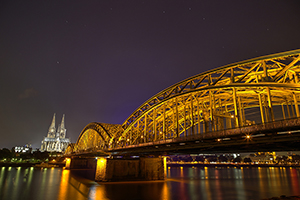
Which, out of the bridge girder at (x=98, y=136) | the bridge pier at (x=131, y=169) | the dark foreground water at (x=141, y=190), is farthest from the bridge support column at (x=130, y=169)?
the bridge girder at (x=98, y=136)

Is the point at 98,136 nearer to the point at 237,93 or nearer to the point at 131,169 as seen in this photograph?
the point at 131,169

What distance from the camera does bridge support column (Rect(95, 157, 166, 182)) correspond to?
50.4 m

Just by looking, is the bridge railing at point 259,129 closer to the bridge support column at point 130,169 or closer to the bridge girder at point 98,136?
the bridge support column at point 130,169

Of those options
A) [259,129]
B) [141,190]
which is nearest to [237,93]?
[259,129]

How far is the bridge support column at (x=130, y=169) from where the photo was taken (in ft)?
165

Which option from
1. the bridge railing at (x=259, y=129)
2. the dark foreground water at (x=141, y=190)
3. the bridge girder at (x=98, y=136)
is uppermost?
the bridge girder at (x=98, y=136)

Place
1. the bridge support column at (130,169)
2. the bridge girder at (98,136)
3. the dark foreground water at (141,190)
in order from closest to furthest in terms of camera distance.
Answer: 1. the dark foreground water at (141,190)
2. the bridge support column at (130,169)
3. the bridge girder at (98,136)

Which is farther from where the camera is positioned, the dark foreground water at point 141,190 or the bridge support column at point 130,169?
the bridge support column at point 130,169

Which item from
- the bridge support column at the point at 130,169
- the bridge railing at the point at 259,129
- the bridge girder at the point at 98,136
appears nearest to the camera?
the bridge railing at the point at 259,129

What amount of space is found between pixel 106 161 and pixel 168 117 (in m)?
19.2

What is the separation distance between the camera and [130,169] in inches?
2044

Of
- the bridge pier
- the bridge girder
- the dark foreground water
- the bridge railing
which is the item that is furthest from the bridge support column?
the bridge railing

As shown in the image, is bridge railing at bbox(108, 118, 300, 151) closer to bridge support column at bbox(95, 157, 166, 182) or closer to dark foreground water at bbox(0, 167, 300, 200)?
dark foreground water at bbox(0, 167, 300, 200)

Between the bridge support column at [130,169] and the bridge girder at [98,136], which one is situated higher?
the bridge girder at [98,136]
